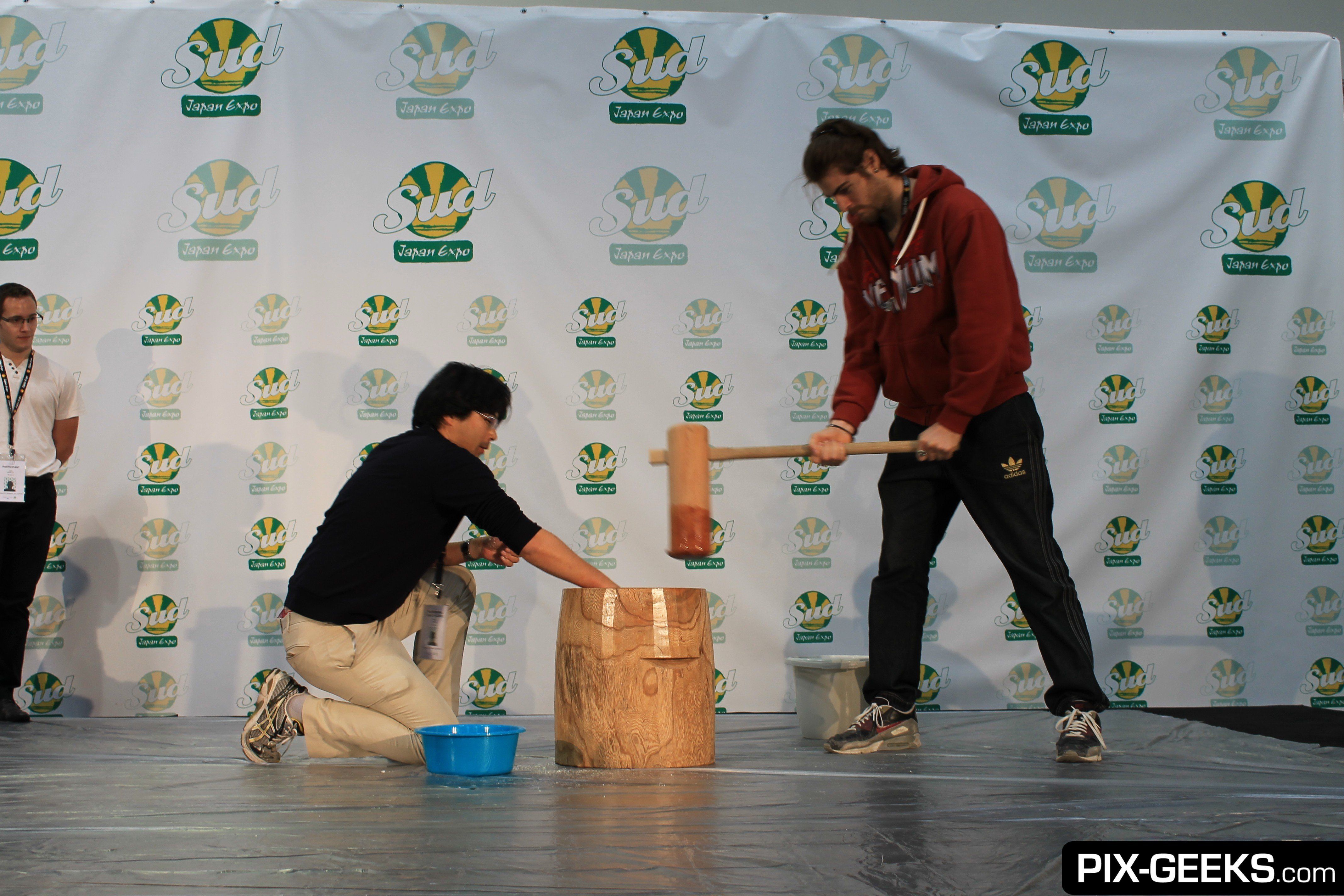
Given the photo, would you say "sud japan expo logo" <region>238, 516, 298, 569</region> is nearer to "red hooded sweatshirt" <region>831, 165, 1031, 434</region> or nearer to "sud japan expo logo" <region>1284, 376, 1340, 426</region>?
"red hooded sweatshirt" <region>831, 165, 1031, 434</region>

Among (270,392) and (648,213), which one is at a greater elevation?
(648,213)

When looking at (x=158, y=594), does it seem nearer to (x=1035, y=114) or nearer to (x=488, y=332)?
(x=488, y=332)

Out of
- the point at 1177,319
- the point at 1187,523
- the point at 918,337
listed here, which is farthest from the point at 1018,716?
the point at 1177,319

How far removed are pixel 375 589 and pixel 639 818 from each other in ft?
3.51

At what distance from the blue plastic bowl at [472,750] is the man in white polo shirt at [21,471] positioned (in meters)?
2.13

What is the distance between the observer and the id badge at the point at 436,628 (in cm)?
275

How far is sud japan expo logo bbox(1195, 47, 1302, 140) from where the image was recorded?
13.6 ft

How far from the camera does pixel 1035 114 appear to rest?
411 cm

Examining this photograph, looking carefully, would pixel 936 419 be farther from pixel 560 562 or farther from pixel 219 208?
pixel 219 208

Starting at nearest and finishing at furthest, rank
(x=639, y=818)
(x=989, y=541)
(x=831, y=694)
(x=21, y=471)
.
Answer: (x=639, y=818)
(x=989, y=541)
(x=831, y=694)
(x=21, y=471)

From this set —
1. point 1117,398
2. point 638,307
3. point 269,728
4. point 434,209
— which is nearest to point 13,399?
point 434,209

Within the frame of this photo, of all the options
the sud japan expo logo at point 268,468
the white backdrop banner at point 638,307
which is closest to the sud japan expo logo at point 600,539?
the white backdrop banner at point 638,307

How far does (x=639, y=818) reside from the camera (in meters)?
1.67

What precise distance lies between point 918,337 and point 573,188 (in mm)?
1839
